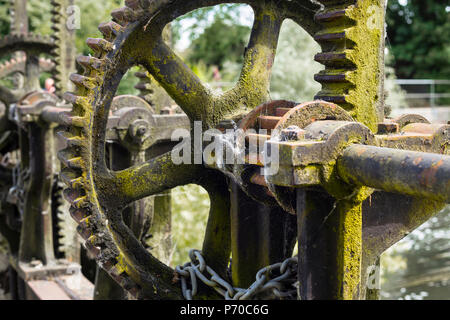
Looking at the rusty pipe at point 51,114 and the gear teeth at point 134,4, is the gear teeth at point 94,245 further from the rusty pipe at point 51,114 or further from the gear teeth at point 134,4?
the rusty pipe at point 51,114

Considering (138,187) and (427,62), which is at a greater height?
(427,62)

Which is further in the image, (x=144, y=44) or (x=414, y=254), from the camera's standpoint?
(x=414, y=254)

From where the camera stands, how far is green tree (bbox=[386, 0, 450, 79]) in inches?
878

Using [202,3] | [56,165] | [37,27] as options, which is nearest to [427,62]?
[37,27]

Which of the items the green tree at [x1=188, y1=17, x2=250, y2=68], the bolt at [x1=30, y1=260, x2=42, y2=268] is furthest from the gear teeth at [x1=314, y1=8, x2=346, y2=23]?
the green tree at [x1=188, y1=17, x2=250, y2=68]

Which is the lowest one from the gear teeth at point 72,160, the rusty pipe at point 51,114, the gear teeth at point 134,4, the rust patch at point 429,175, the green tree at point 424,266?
the green tree at point 424,266

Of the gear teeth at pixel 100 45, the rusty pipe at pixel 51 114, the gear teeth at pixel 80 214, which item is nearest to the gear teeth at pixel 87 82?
the gear teeth at pixel 100 45

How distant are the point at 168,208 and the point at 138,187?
173cm

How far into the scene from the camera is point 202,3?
2428 millimetres

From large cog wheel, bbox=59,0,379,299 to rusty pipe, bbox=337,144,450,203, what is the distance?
0.94m

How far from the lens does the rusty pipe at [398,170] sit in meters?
1.39

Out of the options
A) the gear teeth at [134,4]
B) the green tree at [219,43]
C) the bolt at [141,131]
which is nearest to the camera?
the gear teeth at [134,4]

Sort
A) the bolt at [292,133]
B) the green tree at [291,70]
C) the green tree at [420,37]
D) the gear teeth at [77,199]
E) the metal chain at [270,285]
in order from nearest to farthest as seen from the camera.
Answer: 1. the bolt at [292,133]
2. the metal chain at [270,285]
3. the gear teeth at [77,199]
4. the green tree at [291,70]
5. the green tree at [420,37]
